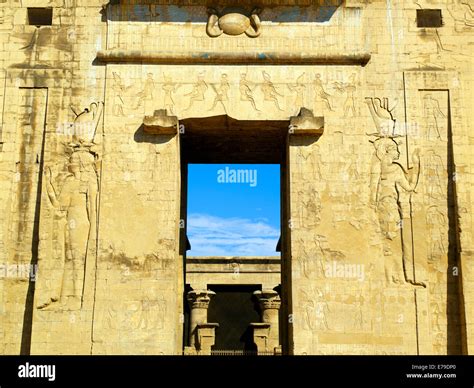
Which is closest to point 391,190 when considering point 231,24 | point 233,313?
point 231,24

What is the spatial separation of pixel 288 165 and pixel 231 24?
376 cm

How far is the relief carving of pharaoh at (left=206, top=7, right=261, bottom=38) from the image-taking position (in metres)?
18.2

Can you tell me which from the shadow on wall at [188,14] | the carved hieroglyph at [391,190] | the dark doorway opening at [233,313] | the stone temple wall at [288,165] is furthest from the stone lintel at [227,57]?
the dark doorway opening at [233,313]

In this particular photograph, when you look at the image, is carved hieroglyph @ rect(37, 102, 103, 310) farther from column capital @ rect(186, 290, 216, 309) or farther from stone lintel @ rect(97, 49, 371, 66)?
column capital @ rect(186, 290, 216, 309)

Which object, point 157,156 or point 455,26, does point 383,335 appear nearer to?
point 157,156

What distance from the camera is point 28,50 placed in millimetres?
18219

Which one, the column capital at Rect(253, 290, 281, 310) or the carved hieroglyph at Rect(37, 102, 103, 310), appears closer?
the carved hieroglyph at Rect(37, 102, 103, 310)

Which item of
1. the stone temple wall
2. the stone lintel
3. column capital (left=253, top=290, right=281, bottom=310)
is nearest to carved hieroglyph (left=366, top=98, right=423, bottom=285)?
the stone temple wall

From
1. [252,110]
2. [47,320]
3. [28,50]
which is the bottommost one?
[47,320]

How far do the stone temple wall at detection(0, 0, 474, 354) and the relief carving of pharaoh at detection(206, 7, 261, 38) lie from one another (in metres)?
0.14

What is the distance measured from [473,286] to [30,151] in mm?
10879

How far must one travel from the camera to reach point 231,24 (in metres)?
18.2

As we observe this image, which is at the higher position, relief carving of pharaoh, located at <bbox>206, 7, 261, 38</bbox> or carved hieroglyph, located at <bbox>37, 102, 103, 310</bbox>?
relief carving of pharaoh, located at <bbox>206, 7, 261, 38</bbox>
